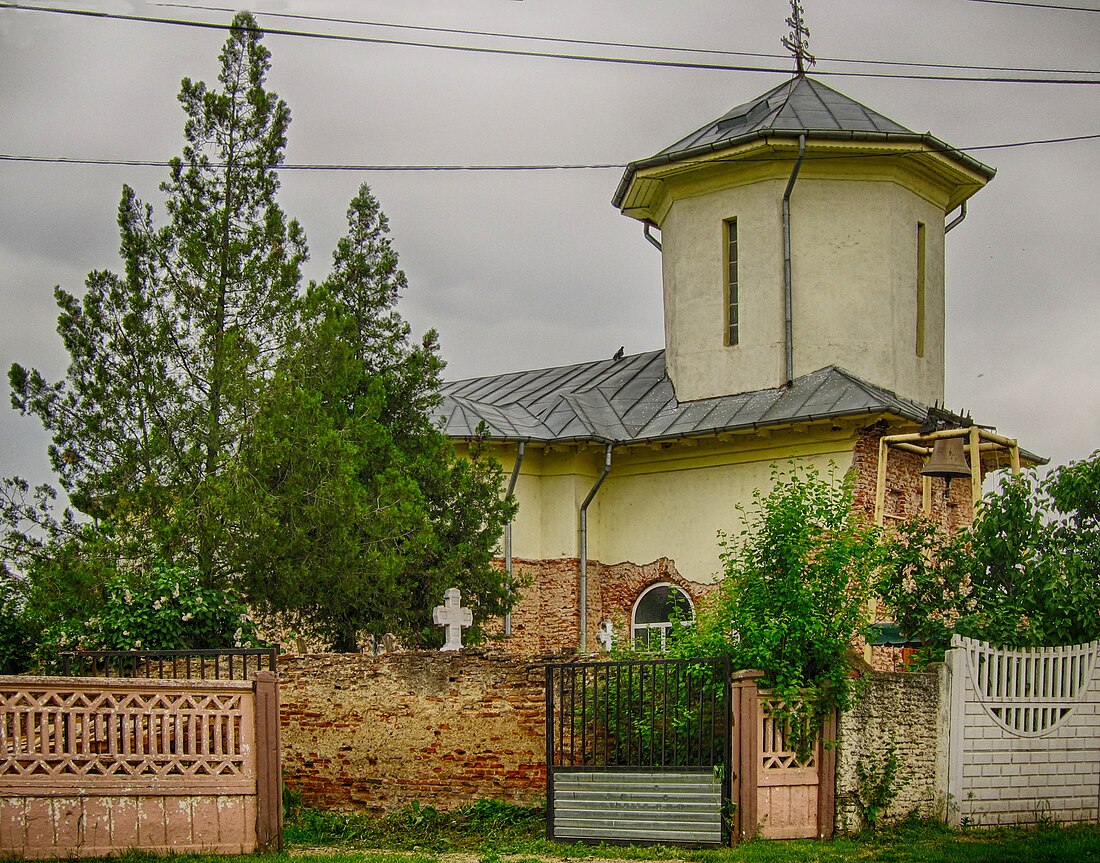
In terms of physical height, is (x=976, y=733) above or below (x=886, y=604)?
below

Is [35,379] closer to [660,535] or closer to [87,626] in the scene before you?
[87,626]

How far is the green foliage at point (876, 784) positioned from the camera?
1341cm

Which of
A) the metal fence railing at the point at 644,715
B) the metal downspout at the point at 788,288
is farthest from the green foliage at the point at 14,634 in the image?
the metal downspout at the point at 788,288

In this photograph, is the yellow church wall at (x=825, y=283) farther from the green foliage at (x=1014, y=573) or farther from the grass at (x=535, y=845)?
the grass at (x=535, y=845)

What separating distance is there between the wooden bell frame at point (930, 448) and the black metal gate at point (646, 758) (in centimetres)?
529

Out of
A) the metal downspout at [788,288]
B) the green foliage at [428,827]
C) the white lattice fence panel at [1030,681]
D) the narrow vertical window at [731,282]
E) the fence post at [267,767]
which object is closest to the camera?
the fence post at [267,767]

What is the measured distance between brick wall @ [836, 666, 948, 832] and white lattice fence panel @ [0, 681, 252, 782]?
5452 mm

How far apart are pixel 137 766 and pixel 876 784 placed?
6649 millimetres

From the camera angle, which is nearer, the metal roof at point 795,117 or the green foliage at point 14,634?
the green foliage at point 14,634

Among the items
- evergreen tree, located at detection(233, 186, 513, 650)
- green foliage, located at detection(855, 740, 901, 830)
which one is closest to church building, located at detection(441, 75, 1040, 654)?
evergreen tree, located at detection(233, 186, 513, 650)

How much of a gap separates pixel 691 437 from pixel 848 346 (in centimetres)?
265

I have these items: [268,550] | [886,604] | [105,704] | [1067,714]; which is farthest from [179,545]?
[1067,714]

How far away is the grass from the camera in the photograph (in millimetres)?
12070

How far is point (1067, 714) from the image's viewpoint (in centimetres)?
1432
